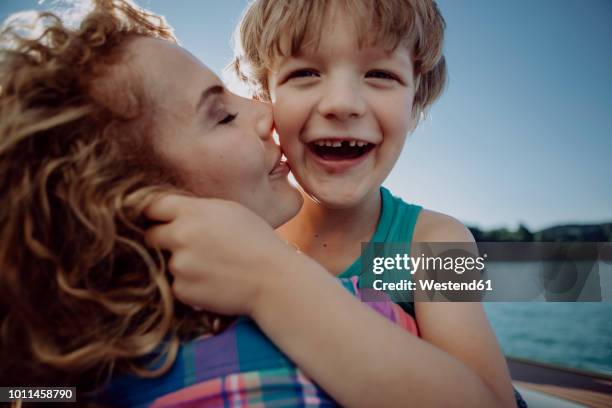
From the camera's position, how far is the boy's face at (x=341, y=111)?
1.55 meters

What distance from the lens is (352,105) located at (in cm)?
149

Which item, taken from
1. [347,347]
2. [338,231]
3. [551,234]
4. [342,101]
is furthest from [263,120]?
[551,234]

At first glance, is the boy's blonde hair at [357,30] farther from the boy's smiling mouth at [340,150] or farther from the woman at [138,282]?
Result: the woman at [138,282]

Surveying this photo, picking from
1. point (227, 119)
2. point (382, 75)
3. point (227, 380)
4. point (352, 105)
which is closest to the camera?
point (227, 380)

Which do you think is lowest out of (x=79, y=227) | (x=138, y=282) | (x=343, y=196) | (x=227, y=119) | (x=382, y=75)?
(x=138, y=282)

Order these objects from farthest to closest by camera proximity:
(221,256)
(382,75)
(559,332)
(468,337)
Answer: (559,332) < (382,75) < (468,337) < (221,256)

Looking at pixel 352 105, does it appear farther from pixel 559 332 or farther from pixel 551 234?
pixel 551 234

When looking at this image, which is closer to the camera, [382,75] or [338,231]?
[382,75]

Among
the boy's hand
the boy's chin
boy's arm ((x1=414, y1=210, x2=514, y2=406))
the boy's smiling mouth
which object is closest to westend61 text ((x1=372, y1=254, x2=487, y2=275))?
boy's arm ((x1=414, y1=210, x2=514, y2=406))

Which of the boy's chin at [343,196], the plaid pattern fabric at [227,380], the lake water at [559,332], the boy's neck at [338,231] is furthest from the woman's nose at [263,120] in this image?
the lake water at [559,332]

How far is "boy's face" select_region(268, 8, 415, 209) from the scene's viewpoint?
1549mm

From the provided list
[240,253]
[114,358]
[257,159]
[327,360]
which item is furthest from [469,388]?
[257,159]

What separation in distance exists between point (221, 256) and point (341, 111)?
751mm

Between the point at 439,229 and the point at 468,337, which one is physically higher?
the point at 439,229
